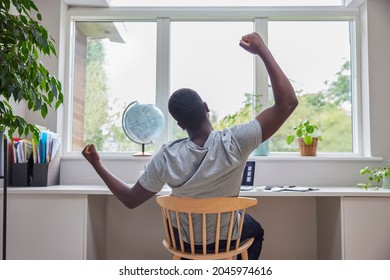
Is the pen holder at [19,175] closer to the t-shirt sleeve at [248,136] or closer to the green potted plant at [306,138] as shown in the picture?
the t-shirt sleeve at [248,136]

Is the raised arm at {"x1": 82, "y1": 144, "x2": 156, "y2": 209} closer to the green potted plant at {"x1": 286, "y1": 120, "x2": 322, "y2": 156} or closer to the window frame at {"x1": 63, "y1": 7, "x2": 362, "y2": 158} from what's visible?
the window frame at {"x1": 63, "y1": 7, "x2": 362, "y2": 158}

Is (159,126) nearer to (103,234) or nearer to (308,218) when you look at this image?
(103,234)

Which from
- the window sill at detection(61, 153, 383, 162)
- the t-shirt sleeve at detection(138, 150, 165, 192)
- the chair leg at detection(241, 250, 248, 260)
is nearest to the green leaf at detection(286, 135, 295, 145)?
the window sill at detection(61, 153, 383, 162)

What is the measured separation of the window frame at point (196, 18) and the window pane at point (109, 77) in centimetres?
6

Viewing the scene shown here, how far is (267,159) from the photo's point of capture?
238cm

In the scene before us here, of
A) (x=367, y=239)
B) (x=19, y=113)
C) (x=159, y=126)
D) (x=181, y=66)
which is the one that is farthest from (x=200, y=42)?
(x=367, y=239)

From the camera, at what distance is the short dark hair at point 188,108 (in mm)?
1284

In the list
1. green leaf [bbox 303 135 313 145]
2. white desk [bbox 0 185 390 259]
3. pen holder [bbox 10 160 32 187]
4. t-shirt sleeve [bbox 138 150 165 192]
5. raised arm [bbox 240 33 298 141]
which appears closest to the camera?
raised arm [bbox 240 33 298 141]

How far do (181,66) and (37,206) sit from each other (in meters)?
1.47

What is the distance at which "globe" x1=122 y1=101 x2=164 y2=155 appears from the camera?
2.27 m

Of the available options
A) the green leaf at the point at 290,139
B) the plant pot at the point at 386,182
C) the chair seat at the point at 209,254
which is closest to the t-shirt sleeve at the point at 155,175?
the chair seat at the point at 209,254

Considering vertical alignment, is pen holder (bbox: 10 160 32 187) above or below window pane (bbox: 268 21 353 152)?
below

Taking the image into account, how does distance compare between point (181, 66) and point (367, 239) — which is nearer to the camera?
point (367, 239)
